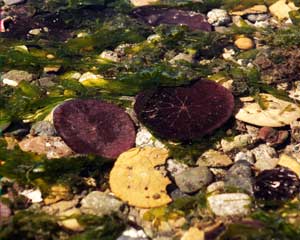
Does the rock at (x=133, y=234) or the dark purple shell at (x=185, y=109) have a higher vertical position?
the dark purple shell at (x=185, y=109)

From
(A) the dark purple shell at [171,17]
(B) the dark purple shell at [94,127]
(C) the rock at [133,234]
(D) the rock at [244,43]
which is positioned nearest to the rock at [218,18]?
(A) the dark purple shell at [171,17]

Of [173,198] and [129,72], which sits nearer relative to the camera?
[173,198]

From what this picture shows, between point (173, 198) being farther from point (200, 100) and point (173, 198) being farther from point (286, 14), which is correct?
point (286, 14)

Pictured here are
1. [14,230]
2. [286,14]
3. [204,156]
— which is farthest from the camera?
[286,14]

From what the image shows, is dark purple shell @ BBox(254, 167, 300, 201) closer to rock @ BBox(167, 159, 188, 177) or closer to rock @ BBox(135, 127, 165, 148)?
rock @ BBox(167, 159, 188, 177)

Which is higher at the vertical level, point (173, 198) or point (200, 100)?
point (200, 100)

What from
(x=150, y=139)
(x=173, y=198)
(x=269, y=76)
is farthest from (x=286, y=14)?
(x=173, y=198)

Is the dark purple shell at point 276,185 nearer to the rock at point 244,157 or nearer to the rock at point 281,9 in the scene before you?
the rock at point 244,157
